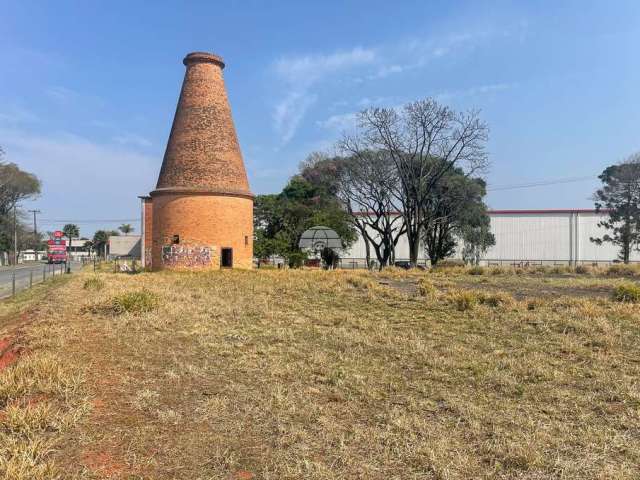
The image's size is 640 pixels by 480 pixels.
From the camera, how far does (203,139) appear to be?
26969 mm

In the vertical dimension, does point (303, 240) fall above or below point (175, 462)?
above

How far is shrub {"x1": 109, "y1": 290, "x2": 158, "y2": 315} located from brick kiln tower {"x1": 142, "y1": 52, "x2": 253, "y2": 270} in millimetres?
15891

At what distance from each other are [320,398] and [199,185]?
75.0 feet

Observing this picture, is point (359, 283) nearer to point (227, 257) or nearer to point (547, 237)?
point (227, 257)

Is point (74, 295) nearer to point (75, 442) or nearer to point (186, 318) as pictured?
point (186, 318)

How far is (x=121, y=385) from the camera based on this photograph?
5.51 m

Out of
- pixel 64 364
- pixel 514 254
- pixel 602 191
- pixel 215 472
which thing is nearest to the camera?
pixel 215 472

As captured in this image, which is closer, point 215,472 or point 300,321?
point 215,472

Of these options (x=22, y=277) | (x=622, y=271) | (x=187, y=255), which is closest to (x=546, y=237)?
(x=622, y=271)

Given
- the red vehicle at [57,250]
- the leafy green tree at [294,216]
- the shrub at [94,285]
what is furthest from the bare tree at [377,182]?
the red vehicle at [57,250]

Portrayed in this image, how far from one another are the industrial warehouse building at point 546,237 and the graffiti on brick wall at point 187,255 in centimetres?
3310

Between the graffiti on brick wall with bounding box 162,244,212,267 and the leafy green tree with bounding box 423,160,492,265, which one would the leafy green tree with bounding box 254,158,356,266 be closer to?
the leafy green tree with bounding box 423,160,492,265

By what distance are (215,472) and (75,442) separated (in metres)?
1.18

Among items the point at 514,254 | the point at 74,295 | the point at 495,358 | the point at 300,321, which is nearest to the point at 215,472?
the point at 495,358
